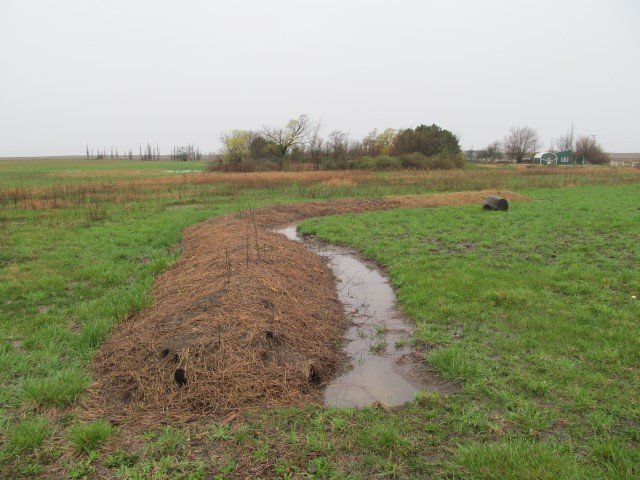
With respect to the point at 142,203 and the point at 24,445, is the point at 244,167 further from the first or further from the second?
the point at 24,445

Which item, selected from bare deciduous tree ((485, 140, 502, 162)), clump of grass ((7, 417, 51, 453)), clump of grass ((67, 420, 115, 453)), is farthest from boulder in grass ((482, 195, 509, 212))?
bare deciduous tree ((485, 140, 502, 162))

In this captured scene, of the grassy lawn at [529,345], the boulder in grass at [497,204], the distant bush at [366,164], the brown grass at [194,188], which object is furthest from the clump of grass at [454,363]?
the distant bush at [366,164]

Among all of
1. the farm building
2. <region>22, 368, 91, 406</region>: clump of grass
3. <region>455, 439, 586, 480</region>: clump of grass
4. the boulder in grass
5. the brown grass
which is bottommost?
<region>455, 439, 586, 480</region>: clump of grass

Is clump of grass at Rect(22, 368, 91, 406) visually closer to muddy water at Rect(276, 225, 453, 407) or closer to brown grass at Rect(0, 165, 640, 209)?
muddy water at Rect(276, 225, 453, 407)

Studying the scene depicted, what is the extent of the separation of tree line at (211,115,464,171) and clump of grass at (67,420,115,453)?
47764 millimetres

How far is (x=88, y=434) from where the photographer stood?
3.48m

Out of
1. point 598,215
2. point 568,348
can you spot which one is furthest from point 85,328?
point 598,215

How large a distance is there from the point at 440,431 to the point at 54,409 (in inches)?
148

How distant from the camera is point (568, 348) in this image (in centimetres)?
506

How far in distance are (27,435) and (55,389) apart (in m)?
0.68

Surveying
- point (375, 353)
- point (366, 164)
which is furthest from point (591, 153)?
point (375, 353)

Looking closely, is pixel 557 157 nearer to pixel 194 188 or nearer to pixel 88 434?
pixel 194 188

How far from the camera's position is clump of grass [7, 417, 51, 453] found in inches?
134

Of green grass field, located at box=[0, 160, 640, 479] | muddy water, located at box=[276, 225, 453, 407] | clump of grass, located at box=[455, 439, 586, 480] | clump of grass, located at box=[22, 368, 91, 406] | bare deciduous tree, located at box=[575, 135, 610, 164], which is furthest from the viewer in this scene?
bare deciduous tree, located at box=[575, 135, 610, 164]
